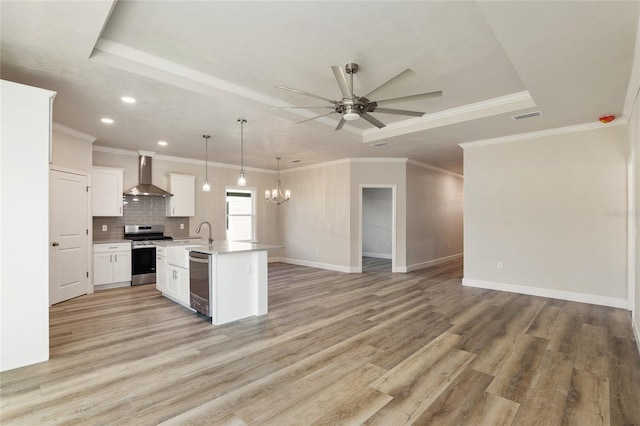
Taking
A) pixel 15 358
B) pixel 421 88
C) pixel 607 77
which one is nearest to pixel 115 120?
pixel 15 358

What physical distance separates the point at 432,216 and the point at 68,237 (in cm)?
784

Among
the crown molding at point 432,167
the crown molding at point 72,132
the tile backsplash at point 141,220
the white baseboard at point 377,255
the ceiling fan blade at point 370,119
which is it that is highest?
the crown molding at point 72,132

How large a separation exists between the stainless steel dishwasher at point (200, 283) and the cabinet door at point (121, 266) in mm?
2448

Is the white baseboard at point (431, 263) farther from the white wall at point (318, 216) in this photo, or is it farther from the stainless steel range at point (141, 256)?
the stainless steel range at point (141, 256)

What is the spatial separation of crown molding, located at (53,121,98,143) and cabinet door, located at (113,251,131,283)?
82.3 inches

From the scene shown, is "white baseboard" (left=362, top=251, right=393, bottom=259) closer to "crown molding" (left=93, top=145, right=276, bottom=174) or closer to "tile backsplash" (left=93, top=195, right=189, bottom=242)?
"crown molding" (left=93, top=145, right=276, bottom=174)

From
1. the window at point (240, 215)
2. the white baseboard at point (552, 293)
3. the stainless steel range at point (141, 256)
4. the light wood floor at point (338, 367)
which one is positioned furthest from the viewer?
the window at point (240, 215)

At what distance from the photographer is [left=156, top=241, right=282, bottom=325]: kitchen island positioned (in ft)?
12.7

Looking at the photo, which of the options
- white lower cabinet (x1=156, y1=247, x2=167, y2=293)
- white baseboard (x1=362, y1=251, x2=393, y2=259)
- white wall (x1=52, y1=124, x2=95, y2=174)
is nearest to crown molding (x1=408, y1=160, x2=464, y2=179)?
white baseboard (x1=362, y1=251, x2=393, y2=259)

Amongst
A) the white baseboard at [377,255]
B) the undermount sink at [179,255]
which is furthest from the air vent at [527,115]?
the white baseboard at [377,255]

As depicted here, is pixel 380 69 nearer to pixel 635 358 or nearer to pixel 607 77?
pixel 607 77

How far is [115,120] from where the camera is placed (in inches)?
178

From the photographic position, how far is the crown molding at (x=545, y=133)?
185 inches

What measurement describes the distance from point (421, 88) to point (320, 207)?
4.72 metres
